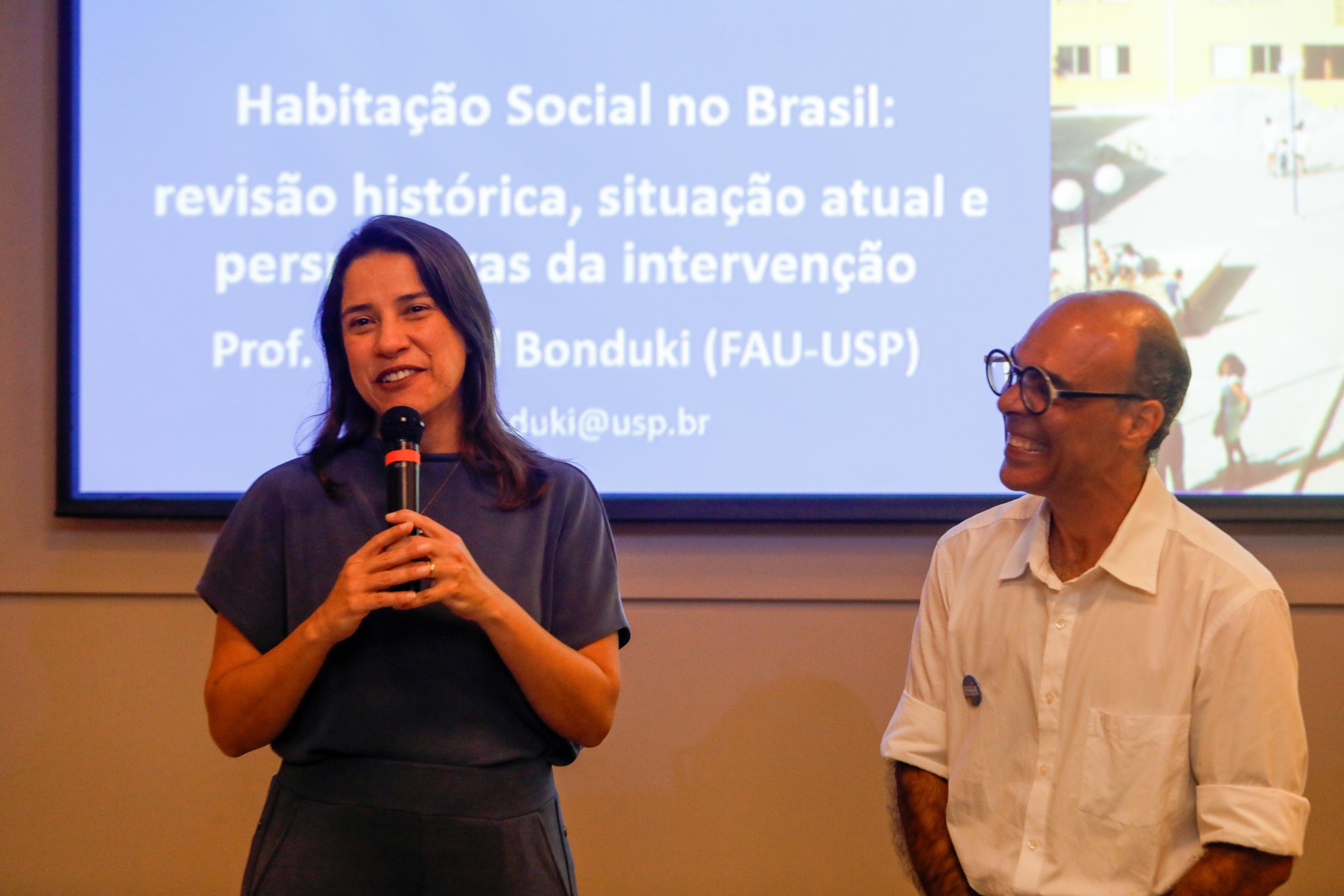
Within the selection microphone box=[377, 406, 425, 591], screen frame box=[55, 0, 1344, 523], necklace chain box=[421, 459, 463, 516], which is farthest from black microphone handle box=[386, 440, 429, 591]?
screen frame box=[55, 0, 1344, 523]

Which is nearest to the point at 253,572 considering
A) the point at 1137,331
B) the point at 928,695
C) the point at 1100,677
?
the point at 928,695

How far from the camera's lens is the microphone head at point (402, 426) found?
133 cm

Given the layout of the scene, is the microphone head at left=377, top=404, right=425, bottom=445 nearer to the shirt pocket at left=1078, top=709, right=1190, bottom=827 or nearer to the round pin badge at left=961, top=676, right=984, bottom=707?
the round pin badge at left=961, top=676, right=984, bottom=707

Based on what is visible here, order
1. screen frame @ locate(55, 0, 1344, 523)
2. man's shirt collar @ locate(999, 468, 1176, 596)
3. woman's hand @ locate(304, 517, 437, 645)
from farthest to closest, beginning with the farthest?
screen frame @ locate(55, 0, 1344, 523)
man's shirt collar @ locate(999, 468, 1176, 596)
woman's hand @ locate(304, 517, 437, 645)

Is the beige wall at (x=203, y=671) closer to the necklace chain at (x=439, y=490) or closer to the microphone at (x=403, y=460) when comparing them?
the necklace chain at (x=439, y=490)

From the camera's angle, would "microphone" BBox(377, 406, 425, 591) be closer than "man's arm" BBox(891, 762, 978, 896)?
Yes

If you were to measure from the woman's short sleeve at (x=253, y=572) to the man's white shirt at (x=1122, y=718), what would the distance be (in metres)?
0.94

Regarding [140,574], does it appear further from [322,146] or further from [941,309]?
[941,309]

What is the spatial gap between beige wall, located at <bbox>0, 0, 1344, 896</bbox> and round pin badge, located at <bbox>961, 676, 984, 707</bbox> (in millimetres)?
973

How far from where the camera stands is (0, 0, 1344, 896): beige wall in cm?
256

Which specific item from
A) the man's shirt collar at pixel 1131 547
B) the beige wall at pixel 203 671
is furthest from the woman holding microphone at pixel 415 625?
the beige wall at pixel 203 671

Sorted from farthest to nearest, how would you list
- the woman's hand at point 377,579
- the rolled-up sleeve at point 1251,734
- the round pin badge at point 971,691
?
the round pin badge at point 971,691 < the rolled-up sleeve at point 1251,734 < the woman's hand at point 377,579

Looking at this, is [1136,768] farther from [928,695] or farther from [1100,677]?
[928,695]

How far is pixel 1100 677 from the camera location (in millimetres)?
1448
